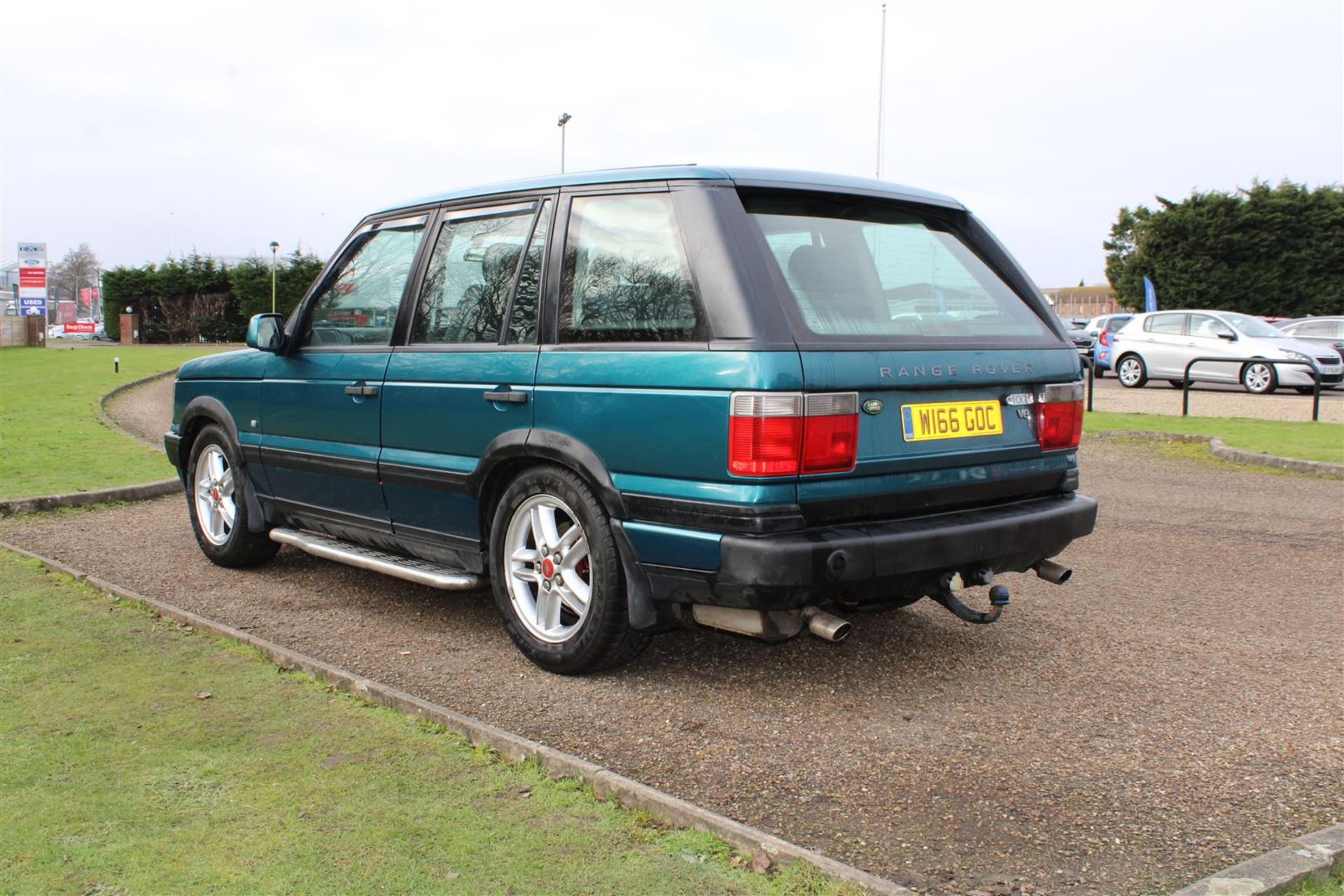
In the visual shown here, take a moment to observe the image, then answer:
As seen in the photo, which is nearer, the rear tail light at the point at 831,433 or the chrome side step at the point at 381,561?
the rear tail light at the point at 831,433

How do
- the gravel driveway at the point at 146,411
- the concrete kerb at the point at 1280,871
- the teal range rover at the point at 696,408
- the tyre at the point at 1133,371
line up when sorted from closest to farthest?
the concrete kerb at the point at 1280,871 < the teal range rover at the point at 696,408 < the gravel driveway at the point at 146,411 < the tyre at the point at 1133,371

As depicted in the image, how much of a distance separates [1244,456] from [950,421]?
27.9 ft

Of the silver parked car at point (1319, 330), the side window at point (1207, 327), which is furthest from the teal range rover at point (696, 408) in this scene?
the silver parked car at point (1319, 330)

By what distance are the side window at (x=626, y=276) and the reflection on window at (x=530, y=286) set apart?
0.50 ft

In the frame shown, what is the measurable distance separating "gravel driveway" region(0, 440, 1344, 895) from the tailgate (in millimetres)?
765

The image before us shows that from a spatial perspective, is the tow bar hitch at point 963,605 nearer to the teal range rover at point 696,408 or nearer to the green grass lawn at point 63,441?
the teal range rover at point 696,408

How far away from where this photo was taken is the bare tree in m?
121

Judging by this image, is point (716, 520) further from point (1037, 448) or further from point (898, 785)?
point (1037, 448)

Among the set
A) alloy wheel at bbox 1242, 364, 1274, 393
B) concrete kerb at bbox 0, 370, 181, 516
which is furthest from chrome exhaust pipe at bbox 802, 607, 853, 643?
alloy wheel at bbox 1242, 364, 1274, 393

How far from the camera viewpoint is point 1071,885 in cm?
296

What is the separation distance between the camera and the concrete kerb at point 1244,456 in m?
10.7

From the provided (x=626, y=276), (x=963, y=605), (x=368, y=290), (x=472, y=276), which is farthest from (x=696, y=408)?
(x=368, y=290)

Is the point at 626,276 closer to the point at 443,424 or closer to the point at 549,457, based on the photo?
the point at 549,457

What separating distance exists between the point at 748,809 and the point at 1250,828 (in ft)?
4.55
